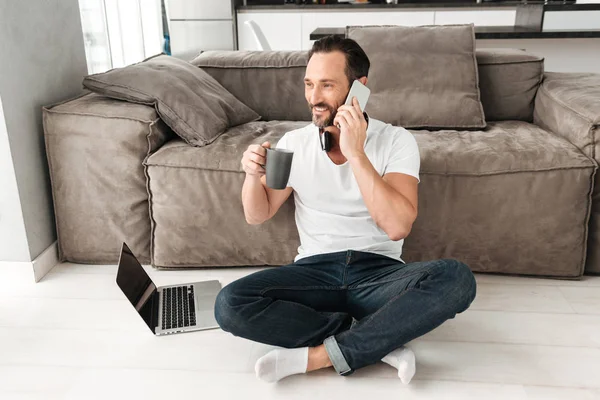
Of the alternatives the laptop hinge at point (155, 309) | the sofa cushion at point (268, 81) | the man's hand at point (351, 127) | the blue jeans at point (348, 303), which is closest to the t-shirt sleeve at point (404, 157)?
the man's hand at point (351, 127)

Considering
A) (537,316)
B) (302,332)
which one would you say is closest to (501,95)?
(537,316)

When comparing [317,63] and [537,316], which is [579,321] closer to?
[537,316]

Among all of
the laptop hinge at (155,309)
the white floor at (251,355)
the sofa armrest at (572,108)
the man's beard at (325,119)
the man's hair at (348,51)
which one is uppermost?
the man's hair at (348,51)

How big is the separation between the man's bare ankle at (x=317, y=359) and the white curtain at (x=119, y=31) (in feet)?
8.39

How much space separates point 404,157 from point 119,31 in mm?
2882

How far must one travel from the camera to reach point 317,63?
157 centimetres

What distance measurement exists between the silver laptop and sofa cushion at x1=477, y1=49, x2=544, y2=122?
59.6 inches

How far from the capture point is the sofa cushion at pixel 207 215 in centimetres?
199

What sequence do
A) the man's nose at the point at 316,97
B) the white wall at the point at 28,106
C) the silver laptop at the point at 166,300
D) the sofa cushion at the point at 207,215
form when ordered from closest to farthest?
the man's nose at the point at 316,97
the silver laptop at the point at 166,300
the white wall at the point at 28,106
the sofa cushion at the point at 207,215

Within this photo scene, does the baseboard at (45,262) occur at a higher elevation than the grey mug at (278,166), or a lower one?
lower

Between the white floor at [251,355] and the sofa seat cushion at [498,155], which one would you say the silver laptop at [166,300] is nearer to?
the white floor at [251,355]

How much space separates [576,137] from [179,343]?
5.11 feet

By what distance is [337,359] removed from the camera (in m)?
1.44

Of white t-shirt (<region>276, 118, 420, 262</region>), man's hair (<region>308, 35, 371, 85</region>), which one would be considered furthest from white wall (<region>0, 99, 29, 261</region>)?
man's hair (<region>308, 35, 371, 85</region>)
